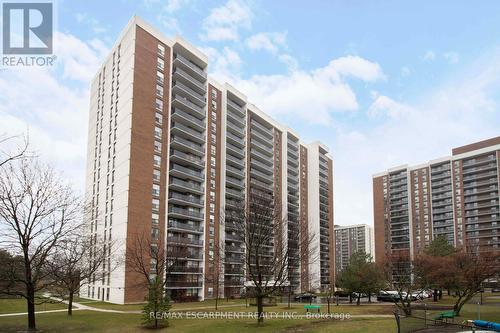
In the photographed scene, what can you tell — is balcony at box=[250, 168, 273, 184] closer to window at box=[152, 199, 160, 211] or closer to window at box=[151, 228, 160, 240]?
window at box=[152, 199, 160, 211]

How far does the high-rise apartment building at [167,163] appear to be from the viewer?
60.8 metres

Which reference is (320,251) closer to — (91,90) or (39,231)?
(91,90)

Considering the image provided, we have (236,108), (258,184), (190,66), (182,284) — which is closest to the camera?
(182,284)

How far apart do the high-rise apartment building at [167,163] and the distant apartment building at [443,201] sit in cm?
5571

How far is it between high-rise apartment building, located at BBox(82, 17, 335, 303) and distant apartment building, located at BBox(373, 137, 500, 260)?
5571 centimetres

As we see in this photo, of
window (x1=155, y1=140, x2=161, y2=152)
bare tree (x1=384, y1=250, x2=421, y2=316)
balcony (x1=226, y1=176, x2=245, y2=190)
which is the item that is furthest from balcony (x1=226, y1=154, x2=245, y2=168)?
bare tree (x1=384, y1=250, x2=421, y2=316)

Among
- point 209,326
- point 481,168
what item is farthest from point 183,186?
point 481,168

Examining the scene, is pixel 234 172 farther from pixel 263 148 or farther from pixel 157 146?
pixel 157 146

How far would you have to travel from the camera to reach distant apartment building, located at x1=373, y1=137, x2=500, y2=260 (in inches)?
4838

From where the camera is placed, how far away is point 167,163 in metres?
67.2

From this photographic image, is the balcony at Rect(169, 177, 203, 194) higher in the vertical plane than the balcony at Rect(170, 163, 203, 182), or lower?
lower

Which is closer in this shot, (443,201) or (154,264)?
(154,264)

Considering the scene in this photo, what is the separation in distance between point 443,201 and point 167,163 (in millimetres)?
102425

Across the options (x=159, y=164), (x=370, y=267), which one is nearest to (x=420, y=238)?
(x=370, y=267)
